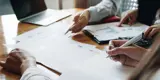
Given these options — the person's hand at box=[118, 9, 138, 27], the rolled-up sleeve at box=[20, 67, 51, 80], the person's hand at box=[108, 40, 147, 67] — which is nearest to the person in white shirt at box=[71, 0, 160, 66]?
the person's hand at box=[118, 9, 138, 27]

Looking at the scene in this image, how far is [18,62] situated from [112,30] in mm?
579

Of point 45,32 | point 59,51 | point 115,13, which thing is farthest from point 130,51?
point 115,13

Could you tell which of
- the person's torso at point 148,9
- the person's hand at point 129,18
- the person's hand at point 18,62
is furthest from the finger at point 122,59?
the person's torso at point 148,9

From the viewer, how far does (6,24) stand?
1.44 metres

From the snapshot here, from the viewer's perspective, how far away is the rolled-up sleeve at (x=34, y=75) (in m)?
0.77

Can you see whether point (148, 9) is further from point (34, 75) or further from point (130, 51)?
point (34, 75)

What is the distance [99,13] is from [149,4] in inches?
13.9

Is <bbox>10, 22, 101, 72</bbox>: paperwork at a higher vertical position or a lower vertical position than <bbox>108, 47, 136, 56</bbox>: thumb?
lower

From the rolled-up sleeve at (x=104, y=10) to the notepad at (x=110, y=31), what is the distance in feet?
0.27

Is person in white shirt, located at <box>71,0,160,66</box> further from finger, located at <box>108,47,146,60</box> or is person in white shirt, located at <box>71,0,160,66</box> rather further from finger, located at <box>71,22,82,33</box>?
finger, located at <box>108,47,146,60</box>

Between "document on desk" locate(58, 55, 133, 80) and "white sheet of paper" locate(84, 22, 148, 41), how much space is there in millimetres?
239

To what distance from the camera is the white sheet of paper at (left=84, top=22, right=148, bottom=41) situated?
1.19 m

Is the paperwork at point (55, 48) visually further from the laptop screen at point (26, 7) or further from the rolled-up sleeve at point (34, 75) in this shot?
the laptop screen at point (26, 7)

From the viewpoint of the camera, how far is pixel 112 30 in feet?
4.15
